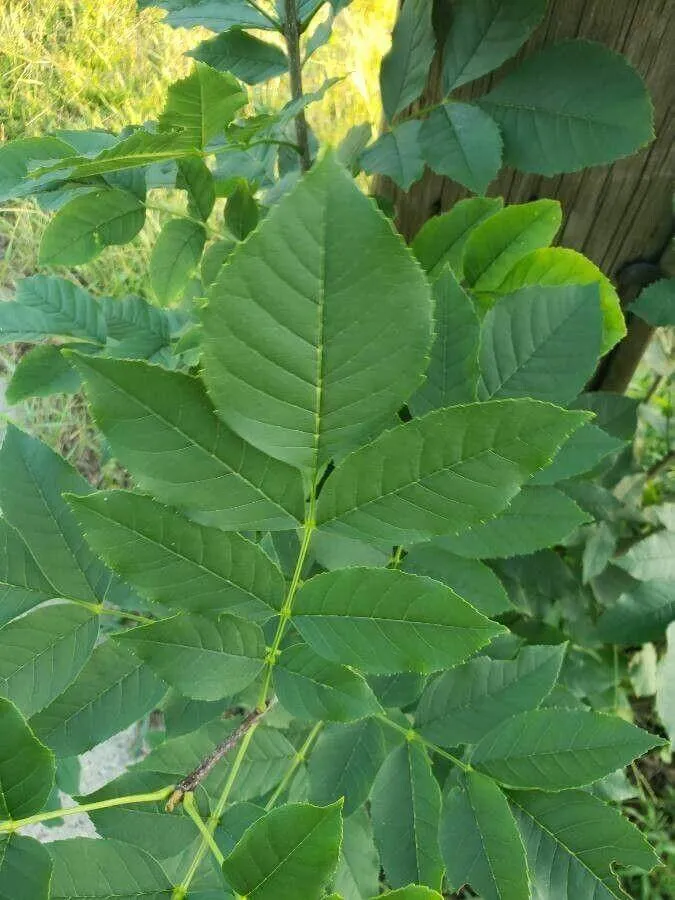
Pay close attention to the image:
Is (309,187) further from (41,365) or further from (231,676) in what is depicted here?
(41,365)

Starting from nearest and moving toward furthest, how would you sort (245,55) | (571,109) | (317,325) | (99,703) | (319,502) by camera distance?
(317,325), (319,502), (99,703), (571,109), (245,55)

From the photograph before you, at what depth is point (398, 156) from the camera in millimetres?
917

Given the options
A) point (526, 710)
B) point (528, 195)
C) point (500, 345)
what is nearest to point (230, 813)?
point (526, 710)

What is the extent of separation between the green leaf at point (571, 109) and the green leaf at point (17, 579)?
690mm

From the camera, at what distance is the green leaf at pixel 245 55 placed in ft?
3.20

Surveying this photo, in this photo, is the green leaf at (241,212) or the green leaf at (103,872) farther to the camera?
the green leaf at (241,212)

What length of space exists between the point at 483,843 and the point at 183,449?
1.55 feet

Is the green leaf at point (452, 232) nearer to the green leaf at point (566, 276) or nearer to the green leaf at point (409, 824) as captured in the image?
the green leaf at point (566, 276)

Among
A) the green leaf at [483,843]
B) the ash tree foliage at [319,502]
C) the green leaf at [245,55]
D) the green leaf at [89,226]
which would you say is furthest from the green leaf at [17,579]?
the green leaf at [245,55]

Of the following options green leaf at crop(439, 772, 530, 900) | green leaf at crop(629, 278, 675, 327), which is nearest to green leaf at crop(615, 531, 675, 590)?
green leaf at crop(629, 278, 675, 327)

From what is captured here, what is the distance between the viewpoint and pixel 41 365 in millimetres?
1088

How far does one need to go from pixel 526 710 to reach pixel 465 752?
0.26 ft

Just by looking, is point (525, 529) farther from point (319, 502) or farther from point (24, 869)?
point (24, 869)

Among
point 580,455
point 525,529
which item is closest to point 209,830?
point 525,529
